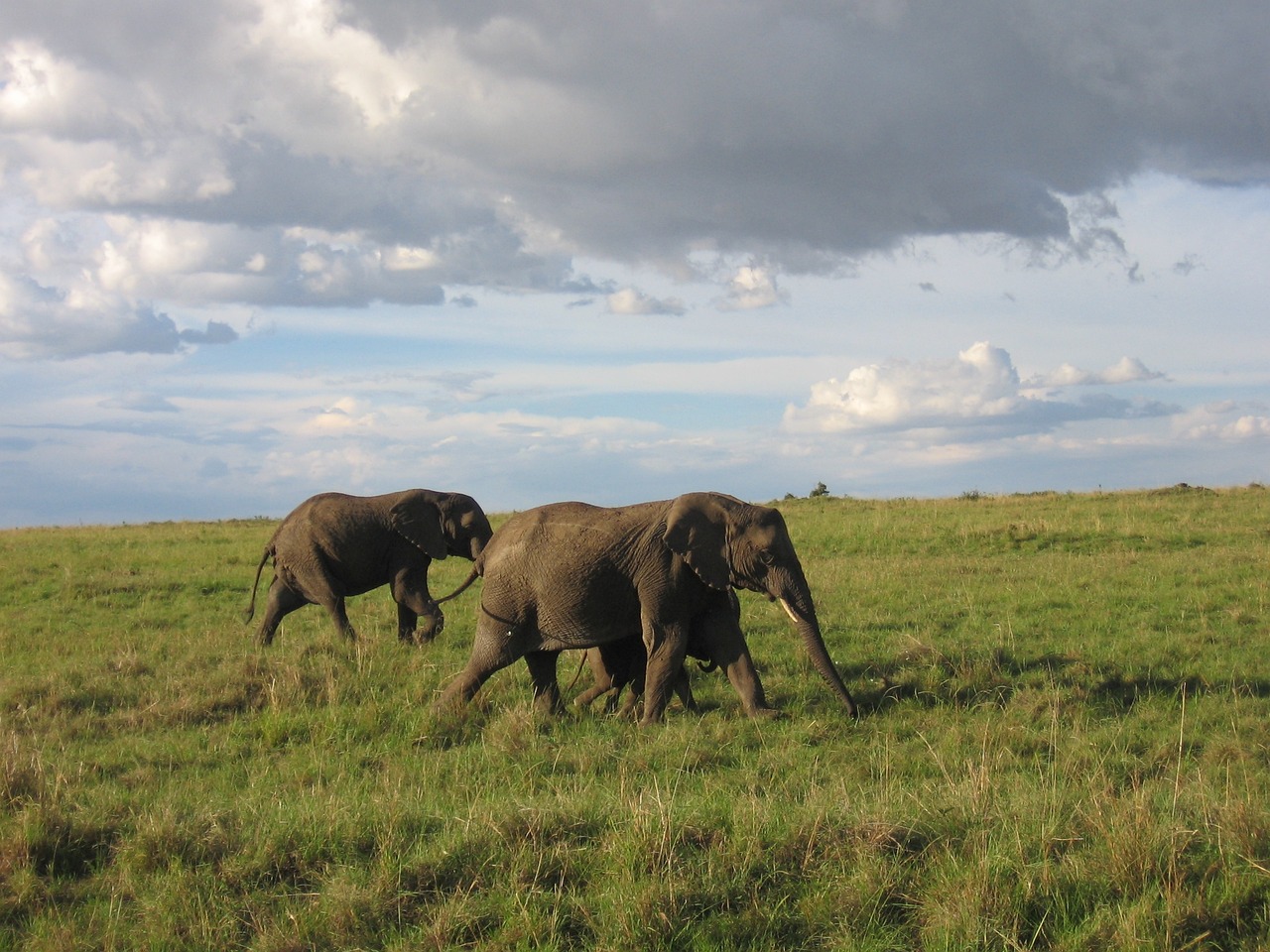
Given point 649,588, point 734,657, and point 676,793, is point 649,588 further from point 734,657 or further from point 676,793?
point 676,793

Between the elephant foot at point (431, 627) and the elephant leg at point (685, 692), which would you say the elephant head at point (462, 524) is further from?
the elephant leg at point (685, 692)

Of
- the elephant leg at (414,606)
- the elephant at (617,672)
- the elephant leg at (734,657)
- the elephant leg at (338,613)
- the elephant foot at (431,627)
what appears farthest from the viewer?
the elephant leg at (338,613)

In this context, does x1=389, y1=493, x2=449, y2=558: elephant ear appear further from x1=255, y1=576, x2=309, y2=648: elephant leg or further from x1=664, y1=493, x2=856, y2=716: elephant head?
x1=664, y1=493, x2=856, y2=716: elephant head

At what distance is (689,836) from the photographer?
6586mm

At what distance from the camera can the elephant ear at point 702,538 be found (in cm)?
1012

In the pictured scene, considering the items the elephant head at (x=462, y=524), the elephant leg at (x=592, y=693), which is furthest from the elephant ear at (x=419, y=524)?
the elephant leg at (x=592, y=693)

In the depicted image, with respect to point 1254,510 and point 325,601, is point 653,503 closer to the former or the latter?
point 325,601

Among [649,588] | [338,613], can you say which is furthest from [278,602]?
[649,588]

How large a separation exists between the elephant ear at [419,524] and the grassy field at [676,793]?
1.16m

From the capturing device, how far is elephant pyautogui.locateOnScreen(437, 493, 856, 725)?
10.1 meters

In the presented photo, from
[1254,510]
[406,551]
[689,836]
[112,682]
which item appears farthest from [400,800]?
[1254,510]

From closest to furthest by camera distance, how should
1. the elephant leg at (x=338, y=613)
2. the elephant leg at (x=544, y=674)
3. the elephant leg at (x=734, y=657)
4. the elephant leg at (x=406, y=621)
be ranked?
the elephant leg at (x=734, y=657)
the elephant leg at (x=544, y=674)
the elephant leg at (x=338, y=613)
the elephant leg at (x=406, y=621)

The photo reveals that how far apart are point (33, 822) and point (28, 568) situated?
56.0 ft

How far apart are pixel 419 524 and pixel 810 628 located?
633cm
